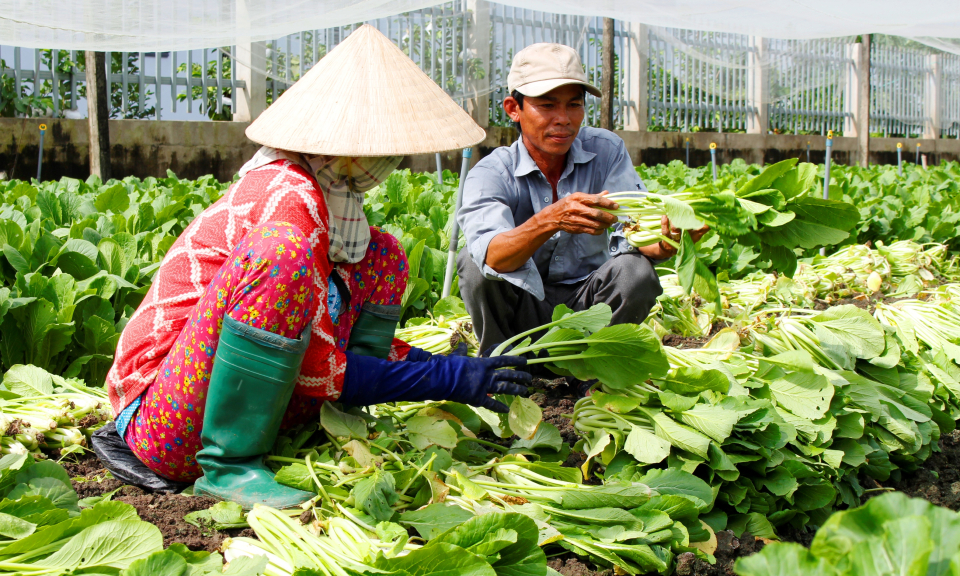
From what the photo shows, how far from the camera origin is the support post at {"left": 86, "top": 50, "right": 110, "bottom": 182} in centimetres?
684

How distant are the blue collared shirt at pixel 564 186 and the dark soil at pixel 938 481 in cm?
106

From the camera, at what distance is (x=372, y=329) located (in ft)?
7.23

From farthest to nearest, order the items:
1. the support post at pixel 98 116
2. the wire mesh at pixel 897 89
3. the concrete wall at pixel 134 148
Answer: the wire mesh at pixel 897 89, the concrete wall at pixel 134 148, the support post at pixel 98 116

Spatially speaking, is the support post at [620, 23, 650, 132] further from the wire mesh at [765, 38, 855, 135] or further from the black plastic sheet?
the black plastic sheet

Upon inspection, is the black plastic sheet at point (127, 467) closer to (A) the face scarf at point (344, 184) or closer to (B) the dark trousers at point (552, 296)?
(A) the face scarf at point (344, 184)

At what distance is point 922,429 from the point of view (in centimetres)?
241

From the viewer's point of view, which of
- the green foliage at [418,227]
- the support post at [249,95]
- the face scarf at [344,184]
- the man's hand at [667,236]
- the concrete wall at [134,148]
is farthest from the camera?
the support post at [249,95]

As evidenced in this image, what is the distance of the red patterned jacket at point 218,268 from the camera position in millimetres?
1801

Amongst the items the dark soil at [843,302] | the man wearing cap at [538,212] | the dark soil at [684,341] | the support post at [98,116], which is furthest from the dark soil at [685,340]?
the support post at [98,116]

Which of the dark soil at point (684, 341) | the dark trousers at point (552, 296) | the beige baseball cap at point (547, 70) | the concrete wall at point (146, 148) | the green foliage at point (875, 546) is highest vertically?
the concrete wall at point (146, 148)

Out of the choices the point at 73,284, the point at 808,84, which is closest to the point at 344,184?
the point at 73,284

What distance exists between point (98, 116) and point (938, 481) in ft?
22.4

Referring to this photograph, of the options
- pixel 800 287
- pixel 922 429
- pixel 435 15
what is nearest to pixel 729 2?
pixel 800 287

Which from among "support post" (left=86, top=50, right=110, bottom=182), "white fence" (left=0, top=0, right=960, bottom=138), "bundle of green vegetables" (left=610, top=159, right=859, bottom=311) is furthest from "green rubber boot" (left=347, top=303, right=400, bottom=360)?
"support post" (left=86, top=50, right=110, bottom=182)
